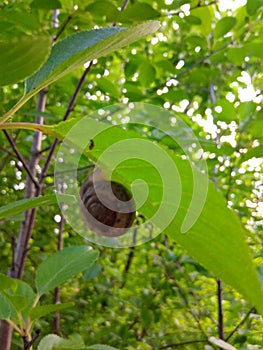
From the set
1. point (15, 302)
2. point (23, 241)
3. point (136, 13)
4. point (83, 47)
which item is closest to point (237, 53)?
point (136, 13)

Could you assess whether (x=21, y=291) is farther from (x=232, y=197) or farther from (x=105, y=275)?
(x=105, y=275)

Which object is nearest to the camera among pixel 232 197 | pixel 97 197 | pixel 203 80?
pixel 97 197

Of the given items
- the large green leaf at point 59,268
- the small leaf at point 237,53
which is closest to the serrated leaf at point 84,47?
the large green leaf at point 59,268

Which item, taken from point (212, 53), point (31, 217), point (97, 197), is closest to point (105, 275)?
point (31, 217)

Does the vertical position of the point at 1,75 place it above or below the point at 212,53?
below

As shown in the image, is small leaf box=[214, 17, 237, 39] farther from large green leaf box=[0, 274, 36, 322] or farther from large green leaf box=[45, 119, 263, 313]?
large green leaf box=[45, 119, 263, 313]

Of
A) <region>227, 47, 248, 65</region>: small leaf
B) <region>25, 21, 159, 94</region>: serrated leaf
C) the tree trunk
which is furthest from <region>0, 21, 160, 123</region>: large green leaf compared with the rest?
<region>227, 47, 248, 65</region>: small leaf
